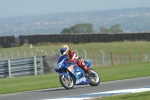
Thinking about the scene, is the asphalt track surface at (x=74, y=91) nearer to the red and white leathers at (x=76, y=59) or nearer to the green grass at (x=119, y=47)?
the red and white leathers at (x=76, y=59)

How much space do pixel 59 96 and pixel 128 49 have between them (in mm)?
36579

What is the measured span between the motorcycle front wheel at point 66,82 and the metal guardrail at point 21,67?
11501 mm

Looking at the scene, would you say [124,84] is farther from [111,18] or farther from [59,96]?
[111,18]

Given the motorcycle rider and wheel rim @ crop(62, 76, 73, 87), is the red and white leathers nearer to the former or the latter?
the motorcycle rider

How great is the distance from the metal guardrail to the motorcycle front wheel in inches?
453

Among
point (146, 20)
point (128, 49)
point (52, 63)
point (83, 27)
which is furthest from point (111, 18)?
point (52, 63)

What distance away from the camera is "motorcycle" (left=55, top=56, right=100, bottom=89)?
16.1m

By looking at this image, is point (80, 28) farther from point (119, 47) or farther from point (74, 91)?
point (74, 91)

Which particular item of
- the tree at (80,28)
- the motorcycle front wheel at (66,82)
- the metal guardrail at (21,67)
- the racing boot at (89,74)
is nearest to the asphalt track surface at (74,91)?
the motorcycle front wheel at (66,82)

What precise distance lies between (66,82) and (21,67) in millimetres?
11935

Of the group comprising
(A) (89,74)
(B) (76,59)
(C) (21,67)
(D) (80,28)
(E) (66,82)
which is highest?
(D) (80,28)

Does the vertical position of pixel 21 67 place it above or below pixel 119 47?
below

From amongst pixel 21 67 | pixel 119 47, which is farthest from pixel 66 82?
pixel 119 47

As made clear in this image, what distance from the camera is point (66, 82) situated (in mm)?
16219
